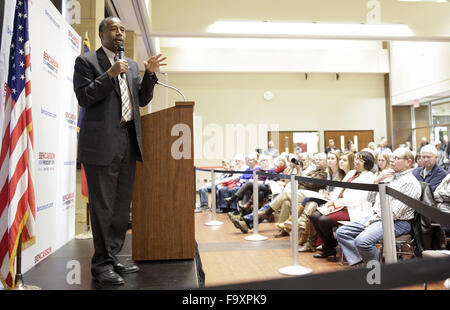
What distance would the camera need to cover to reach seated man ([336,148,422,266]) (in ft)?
9.49

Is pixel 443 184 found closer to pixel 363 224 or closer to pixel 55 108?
pixel 363 224

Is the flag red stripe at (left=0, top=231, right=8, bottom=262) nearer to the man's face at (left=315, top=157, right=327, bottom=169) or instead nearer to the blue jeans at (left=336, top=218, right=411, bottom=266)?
the blue jeans at (left=336, top=218, right=411, bottom=266)

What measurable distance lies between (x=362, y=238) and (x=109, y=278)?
6.37 feet

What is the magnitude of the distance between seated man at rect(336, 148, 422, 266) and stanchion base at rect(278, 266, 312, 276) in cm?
37

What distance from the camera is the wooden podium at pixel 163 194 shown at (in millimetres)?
2715

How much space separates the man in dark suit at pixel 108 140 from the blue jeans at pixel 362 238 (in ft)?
5.91

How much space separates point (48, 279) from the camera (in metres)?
2.42

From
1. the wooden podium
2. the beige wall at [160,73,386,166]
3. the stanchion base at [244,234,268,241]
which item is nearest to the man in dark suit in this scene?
the wooden podium

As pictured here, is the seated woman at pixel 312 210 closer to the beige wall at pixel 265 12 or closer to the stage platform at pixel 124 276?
the stage platform at pixel 124 276

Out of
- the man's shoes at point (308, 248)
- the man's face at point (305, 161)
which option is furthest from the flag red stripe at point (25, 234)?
the man's face at point (305, 161)

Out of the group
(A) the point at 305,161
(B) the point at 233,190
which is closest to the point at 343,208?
(A) the point at 305,161

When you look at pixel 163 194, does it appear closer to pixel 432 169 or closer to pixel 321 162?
pixel 321 162

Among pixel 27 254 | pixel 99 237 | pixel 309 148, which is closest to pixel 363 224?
pixel 99 237

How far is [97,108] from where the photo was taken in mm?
2195
